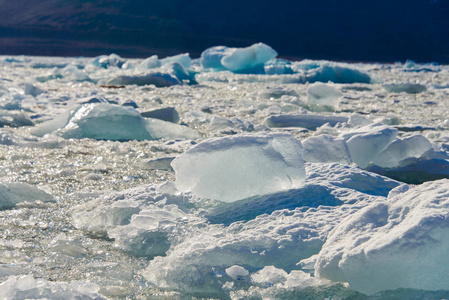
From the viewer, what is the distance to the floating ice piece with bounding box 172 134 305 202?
1.48m

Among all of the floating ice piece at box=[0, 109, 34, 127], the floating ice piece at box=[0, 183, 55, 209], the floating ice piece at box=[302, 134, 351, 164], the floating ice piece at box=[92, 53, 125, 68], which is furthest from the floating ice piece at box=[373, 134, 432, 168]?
the floating ice piece at box=[92, 53, 125, 68]

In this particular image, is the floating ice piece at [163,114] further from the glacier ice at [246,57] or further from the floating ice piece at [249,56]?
the floating ice piece at [249,56]

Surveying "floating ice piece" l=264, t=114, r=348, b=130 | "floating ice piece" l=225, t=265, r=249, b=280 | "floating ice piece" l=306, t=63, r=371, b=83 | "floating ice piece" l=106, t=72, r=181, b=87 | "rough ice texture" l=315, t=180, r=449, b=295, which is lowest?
"floating ice piece" l=106, t=72, r=181, b=87

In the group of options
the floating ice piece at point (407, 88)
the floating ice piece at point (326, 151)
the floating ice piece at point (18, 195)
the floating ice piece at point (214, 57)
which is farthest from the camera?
the floating ice piece at point (214, 57)

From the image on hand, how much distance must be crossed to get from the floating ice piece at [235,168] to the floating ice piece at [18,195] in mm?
496

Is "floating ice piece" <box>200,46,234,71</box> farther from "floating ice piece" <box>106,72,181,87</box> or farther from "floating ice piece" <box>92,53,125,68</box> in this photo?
"floating ice piece" <box>106,72,181,87</box>

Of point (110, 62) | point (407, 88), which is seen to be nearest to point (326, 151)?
point (407, 88)

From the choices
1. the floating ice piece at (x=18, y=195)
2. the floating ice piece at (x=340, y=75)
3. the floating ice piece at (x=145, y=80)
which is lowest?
the floating ice piece at (x=145, y=80)

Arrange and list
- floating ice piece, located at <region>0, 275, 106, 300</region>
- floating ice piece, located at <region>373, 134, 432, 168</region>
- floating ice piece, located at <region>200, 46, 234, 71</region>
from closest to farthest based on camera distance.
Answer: floating ice piece, located at <region>0, 275, 106, 300</region>
floating ice piece, located at <region>373, 134, 432, 168</region>
floating ice piece, located at <region>200, 46, 234, 71</region>

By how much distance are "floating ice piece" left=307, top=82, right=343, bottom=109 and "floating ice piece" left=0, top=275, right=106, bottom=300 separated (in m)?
3.91

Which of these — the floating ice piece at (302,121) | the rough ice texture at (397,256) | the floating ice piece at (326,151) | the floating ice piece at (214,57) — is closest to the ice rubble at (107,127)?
the floating ice piece at (302,121)

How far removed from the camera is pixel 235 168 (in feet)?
4.88

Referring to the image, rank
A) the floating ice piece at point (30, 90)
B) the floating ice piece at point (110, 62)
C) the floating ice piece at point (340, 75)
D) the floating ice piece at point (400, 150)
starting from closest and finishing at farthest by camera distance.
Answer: the floating ice piece at point (400, 150)
the floating ice piece at point (30, 90)
the floating ice piece at point (340, 75)
the floating ice piece at point (110, 62)

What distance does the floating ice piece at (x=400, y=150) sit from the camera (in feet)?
6.95
